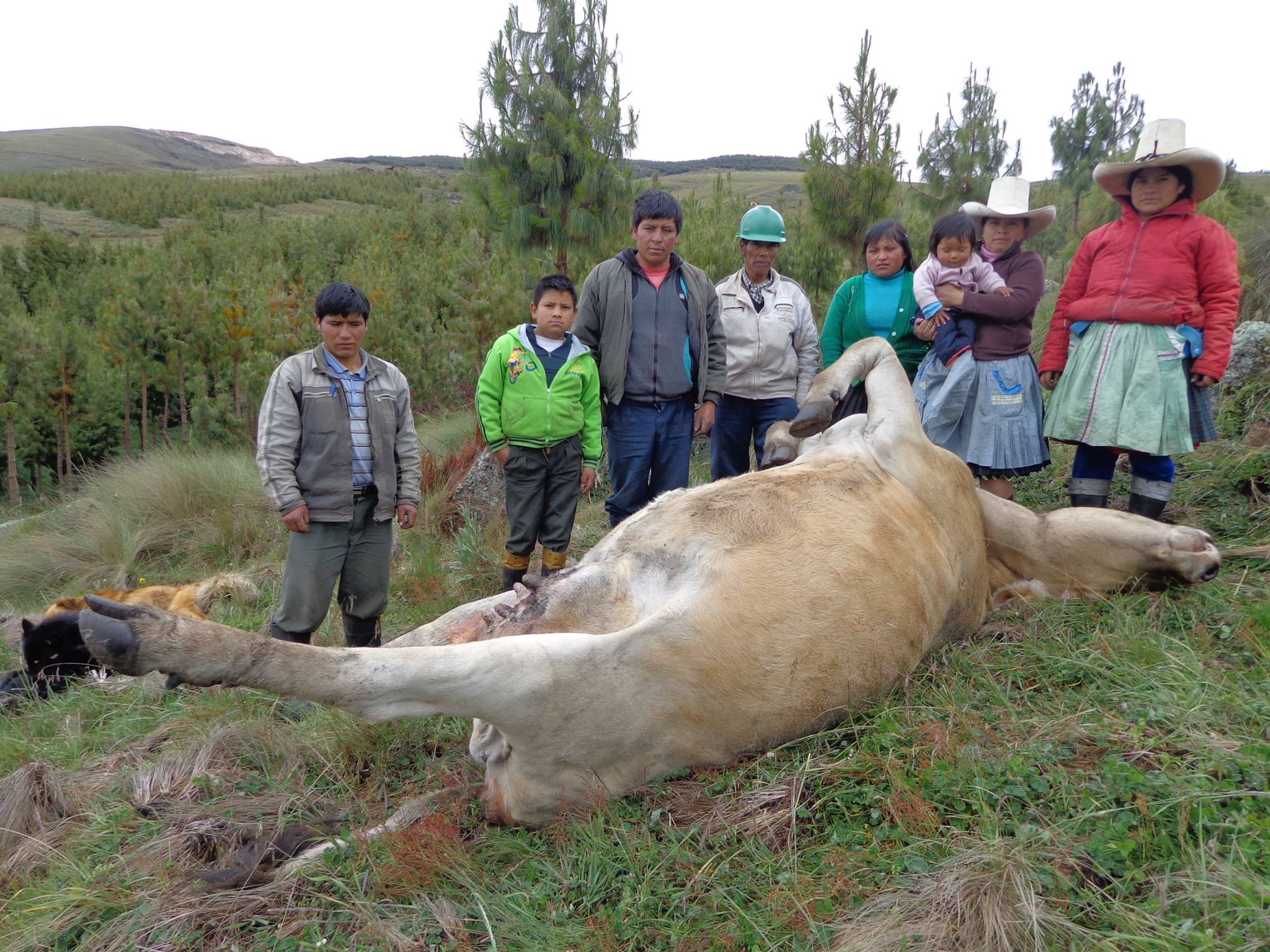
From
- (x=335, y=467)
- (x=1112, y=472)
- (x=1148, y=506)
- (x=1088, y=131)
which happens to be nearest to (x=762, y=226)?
(x=1112, y=472)

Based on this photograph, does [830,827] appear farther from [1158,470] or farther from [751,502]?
[1158,470]

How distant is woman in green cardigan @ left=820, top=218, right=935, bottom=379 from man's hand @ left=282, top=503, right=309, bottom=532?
120 inches

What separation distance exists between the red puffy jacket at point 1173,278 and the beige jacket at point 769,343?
1.50m

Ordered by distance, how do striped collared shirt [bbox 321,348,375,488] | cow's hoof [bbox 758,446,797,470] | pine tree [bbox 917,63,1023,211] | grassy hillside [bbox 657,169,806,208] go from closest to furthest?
cow's hoof [bbox 758,446,797,470] → striped collared shirt [bbox 321,348,375,488] → pine tree [bbox 917,63,1023,211] → grassy hillside [bbox 657,169,806,208]

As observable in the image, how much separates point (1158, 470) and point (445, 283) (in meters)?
16.2

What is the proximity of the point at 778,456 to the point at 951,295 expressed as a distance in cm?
127

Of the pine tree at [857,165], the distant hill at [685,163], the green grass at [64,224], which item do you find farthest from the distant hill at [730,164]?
the pine tree at [857,165]

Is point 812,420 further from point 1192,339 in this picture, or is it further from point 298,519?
point 298,519

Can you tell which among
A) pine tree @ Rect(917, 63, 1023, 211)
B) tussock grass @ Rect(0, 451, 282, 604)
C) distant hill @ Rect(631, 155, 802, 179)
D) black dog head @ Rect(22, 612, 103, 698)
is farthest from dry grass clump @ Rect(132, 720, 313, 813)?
distant hill @ Rect(631, 155, 802, 179)

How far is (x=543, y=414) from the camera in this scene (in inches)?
164

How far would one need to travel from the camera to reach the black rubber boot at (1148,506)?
3.88 metres

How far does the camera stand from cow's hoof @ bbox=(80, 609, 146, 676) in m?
1.93

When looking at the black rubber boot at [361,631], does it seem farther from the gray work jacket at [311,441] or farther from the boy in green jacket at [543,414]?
the boy in green jacket at [543,414]

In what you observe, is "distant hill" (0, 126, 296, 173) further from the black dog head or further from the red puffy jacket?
the red puffy jacket
